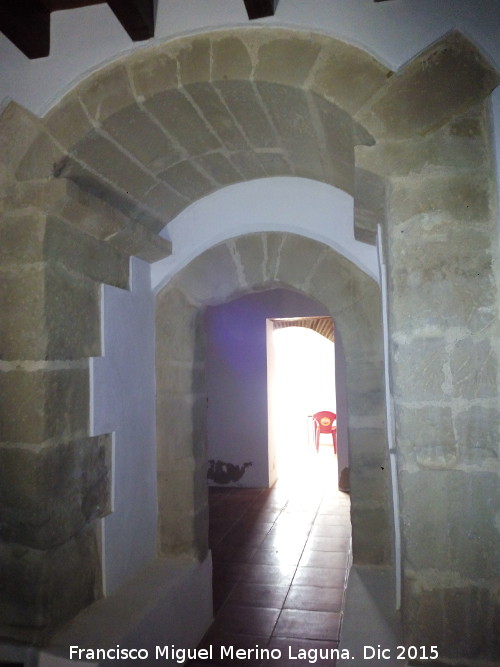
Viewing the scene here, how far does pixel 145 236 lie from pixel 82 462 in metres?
1.03

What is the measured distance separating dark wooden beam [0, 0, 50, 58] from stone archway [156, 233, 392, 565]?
111 cm

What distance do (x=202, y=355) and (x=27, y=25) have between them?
161 centimetres

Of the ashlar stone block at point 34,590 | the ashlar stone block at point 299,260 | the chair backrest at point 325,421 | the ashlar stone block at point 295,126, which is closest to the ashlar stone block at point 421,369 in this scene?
the ashlar stone block at point 295,126

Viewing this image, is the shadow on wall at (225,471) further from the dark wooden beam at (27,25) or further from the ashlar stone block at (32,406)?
the dark wooden beam at (27,25)

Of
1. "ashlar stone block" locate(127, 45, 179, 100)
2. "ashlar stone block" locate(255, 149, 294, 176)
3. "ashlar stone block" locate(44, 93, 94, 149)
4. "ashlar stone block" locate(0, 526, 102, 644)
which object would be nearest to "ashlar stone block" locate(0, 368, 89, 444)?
"ashlar stone block" locate(0, 526, 102, 644)

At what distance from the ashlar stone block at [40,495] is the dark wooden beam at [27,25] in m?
1.38

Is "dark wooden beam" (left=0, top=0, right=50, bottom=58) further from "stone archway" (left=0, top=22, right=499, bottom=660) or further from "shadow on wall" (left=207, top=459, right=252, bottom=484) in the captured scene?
"shadow on wall" (left=207, top=459, right=252, bottom=484)

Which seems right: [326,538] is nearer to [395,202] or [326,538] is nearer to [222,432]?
[222,432]

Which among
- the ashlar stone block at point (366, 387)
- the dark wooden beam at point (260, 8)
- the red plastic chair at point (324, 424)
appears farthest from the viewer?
the red plastic chair at point (324, 424)

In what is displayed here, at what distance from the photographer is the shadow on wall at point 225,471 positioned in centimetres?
573

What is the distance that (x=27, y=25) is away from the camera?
1644 mm

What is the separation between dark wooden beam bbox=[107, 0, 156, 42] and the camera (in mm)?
1480

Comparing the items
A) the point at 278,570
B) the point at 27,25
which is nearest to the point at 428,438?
the point at 27,25

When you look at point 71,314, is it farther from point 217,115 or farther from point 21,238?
point 217,115
